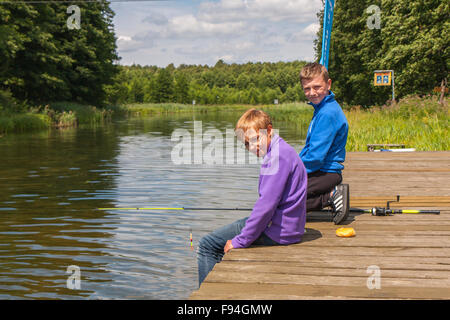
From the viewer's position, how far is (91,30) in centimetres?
5259

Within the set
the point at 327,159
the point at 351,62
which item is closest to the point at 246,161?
the point at 327,159

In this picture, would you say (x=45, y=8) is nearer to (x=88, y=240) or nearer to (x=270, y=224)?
(x=88, y=240)

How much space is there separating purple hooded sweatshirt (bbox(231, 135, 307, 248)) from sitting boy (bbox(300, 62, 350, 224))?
938 mm

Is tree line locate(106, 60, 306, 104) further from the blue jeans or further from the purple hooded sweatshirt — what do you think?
the purple hooded sweatshirt

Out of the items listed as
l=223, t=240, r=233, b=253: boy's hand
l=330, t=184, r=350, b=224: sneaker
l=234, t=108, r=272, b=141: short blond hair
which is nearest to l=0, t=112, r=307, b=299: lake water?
l=223, t=240, r=233, b=253: boy's hand

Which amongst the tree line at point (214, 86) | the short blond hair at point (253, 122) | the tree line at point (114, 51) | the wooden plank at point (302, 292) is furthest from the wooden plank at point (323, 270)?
the tree line at point (214, 86)

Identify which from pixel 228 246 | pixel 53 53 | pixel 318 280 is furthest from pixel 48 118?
pixel 318 280

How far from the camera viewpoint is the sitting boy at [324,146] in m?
5.04

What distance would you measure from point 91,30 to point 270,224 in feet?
171

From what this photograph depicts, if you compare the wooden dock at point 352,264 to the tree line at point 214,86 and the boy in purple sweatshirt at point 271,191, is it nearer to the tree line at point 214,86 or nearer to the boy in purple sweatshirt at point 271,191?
the boy in purple sweatshirt at point 271,191

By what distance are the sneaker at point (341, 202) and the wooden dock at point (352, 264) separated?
0.45 feet

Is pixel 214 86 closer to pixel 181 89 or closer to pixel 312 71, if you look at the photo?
pixel 181 89

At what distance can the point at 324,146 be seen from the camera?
5.09 m
